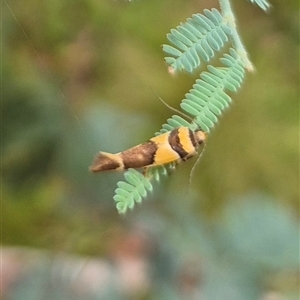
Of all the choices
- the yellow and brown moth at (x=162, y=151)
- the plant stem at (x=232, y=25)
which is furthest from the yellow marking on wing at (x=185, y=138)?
the plant stem at (x=232, y=25)

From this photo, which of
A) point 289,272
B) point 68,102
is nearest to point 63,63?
point 68,102

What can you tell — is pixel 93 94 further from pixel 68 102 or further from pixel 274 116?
pixel 274 116

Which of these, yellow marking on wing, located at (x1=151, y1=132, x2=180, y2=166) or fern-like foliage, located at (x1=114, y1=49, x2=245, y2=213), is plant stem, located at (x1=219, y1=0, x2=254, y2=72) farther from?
yellow marking on wing, located at (x1=151, y1=132, x2=180, y2=166)

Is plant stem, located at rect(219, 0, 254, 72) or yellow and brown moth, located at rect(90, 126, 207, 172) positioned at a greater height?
plant stem, located at rect(219, 0, 254, 72)

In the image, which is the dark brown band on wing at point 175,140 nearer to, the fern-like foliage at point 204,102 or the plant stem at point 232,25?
the fern-like foliage at point 204,102

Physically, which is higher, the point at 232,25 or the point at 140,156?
the point at 232,25

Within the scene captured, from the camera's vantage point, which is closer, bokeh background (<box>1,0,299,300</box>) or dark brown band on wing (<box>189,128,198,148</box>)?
dark brown band on wing (<box>189,128,198,148</box>)

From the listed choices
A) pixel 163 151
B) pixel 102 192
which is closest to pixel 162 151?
pixel 163 151

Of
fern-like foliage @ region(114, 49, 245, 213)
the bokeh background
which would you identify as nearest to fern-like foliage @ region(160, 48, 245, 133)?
fern-like foliage @ region(114, 49, 245, 213)

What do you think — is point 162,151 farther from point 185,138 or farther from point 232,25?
point 232,25
